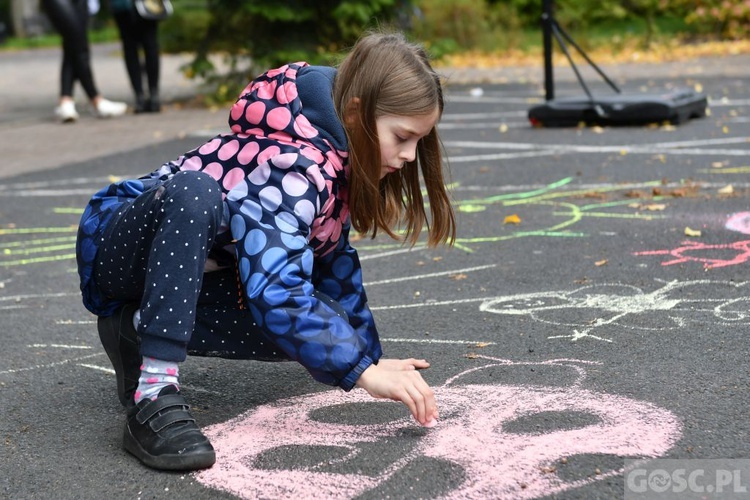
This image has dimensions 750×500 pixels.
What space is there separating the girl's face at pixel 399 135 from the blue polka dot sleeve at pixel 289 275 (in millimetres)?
194

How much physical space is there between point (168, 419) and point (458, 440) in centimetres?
64

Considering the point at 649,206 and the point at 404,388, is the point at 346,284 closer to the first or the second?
the point at 404,388

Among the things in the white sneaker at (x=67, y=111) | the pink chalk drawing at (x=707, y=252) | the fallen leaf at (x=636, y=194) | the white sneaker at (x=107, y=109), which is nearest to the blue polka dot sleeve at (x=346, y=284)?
the pink chalk drawing at (x=707, y=252)

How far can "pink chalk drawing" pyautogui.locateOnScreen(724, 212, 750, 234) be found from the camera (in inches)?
166

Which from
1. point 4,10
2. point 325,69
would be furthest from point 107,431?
point 4,10

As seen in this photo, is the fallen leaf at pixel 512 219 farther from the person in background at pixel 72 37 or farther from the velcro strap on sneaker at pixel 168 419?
the person in background at pixel 72 37

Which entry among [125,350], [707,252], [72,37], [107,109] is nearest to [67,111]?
[107,109]

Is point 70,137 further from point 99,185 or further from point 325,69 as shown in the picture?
point 325,69

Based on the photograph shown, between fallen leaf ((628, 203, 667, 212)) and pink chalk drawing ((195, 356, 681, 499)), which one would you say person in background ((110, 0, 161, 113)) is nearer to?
fallen leaf ((628, 203, 667, 212))

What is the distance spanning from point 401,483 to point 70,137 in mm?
7502

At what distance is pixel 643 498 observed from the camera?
1998 mm

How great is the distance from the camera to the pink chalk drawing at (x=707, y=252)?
12.3 feet

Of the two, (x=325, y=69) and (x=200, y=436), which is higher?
(x=325, y=69)

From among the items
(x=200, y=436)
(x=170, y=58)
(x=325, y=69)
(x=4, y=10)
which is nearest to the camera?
(x=200, y=436)
